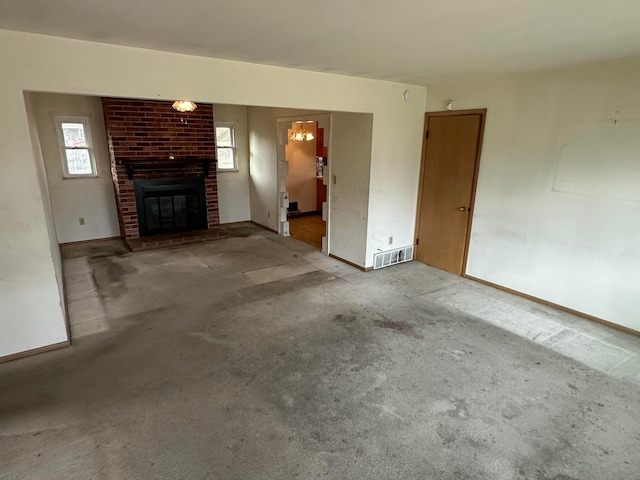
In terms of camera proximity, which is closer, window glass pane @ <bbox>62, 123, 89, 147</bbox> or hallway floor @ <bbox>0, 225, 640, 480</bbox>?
hallway floor @ <bbox>0, 225, 640, 480</bbox>

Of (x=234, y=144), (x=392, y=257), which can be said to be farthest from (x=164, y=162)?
(x=392, y=257)

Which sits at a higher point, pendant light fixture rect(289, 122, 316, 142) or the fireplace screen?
pendant light fixture rect(289, 122, 316, 142)

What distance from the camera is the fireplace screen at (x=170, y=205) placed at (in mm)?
5797

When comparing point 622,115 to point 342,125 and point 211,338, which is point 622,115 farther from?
point 211,338

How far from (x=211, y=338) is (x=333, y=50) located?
8.40 ft

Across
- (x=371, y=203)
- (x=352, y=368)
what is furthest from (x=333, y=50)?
(x=352, y=368)

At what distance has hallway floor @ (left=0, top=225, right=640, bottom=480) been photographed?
1.90m

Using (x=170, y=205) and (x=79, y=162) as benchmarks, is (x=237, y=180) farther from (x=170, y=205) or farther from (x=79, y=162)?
(x=79, y=162)

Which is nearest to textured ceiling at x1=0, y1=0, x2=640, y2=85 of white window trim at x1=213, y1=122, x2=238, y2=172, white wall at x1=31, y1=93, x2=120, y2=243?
white wall at x1=31, y1=93, x2=120, y2=243

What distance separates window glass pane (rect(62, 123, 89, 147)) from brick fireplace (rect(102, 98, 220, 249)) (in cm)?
44

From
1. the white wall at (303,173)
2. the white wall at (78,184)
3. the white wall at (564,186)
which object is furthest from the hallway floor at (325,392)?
the white wall at (303,173)

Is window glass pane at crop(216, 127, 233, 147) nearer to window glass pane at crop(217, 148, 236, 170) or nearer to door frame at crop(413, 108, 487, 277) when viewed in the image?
window glass pane at crop(217, 148, 236, 170)

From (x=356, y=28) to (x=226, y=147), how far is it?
5.17m

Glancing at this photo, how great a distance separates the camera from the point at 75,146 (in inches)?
218
